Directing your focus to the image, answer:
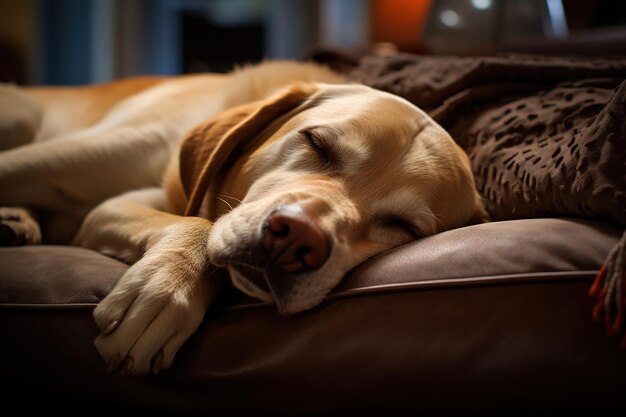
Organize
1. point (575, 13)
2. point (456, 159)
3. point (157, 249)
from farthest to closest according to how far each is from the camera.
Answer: point (575, 13), point (456, 159), point (157, 249)

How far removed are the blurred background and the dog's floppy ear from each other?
145 inches

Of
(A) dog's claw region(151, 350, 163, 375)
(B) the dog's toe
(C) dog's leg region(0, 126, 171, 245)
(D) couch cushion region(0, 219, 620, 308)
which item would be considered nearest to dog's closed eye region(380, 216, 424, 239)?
(D) couch cushion region(0, 219, 620, 308)

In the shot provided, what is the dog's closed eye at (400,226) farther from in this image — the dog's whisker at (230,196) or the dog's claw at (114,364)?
the dog's claw at (114,364)

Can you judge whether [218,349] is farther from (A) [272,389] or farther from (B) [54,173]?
(B) [54,173]

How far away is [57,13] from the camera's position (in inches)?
279

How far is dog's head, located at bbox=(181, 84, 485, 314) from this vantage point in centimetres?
121

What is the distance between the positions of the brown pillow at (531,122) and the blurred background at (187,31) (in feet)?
11.4

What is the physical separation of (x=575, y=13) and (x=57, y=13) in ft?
19.4

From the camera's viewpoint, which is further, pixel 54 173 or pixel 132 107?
pixel 132 107

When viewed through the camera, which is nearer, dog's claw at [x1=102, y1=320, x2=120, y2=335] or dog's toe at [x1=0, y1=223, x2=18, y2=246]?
dog's claw at [x1=102, y1=320, x2=120, y2=335]

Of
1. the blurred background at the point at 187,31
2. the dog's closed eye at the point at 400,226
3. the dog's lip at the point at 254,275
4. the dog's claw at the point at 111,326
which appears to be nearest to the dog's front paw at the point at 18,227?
the dog's claw at the point at 111,326

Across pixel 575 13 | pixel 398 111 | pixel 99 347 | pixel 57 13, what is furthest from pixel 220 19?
pixel 99 347

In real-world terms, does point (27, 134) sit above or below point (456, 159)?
below

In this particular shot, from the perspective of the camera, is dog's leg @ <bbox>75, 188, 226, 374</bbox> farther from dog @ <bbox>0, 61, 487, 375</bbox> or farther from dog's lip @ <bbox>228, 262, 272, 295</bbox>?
dog's lip @ <bbox>228, 262, 272, 295</bbox>
